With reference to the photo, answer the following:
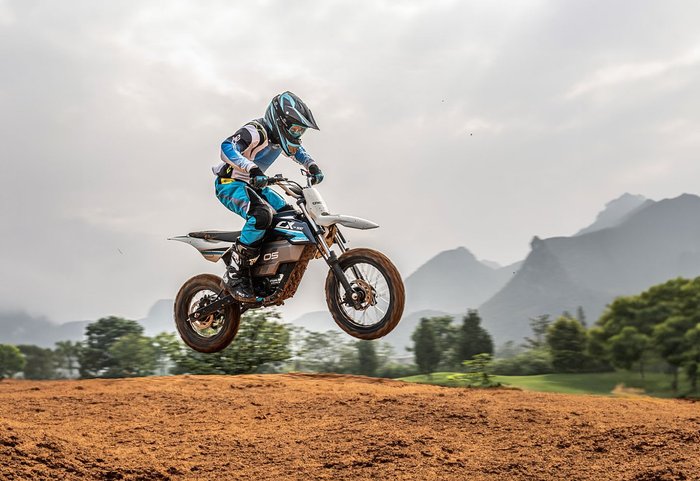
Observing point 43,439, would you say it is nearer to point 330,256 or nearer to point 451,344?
point 330,256

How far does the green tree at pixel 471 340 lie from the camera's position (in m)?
15.4

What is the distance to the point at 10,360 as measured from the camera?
16938mm

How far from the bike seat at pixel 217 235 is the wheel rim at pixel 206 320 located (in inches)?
33.0

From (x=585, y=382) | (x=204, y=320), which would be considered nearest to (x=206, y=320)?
(x=204, y=320)

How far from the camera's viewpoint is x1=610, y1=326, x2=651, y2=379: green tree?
14805mm

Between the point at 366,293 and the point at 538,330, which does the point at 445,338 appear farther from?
the point at 366,293

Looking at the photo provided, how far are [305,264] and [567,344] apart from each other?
1068 centimetres

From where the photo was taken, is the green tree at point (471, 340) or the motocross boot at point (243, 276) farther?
the green tree at point (471, 340)

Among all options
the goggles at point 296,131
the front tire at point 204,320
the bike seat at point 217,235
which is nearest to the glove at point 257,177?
the goggles at point 296,131

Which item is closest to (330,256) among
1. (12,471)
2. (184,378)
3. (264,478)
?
(264,478)

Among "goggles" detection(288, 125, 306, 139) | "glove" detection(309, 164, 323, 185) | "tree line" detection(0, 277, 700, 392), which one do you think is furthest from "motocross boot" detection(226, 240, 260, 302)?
"tree line" detection(0, 277, 700, 392)

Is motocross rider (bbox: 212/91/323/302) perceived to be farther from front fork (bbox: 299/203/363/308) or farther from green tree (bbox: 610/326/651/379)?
green tree (bbox: 610/326/651/379)

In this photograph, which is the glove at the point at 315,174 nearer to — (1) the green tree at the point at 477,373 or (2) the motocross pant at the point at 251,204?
(2) the motocross pant at the point at 251,204

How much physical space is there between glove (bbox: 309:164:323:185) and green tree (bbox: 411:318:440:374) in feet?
31.1
